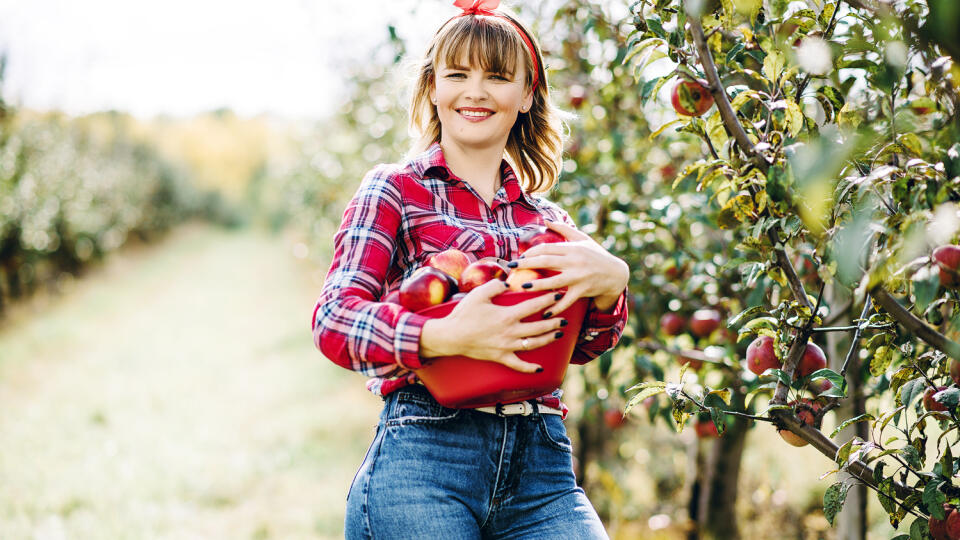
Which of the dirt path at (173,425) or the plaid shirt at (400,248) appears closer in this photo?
the plaid shirt at (400,248)

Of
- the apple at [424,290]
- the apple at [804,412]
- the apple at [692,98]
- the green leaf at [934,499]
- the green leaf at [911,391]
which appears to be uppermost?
the apple at [692,98]

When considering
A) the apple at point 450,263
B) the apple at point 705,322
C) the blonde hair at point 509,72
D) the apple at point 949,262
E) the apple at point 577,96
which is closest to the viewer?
the apple at point 949,262

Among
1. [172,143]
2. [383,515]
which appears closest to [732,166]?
[383,515]

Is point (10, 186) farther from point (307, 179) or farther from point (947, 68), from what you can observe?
point (947, 68)

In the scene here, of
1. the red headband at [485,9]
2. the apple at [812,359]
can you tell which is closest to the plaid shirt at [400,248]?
the red headband at [485,9]

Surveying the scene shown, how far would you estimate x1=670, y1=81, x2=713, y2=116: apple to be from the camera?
55.7 inches

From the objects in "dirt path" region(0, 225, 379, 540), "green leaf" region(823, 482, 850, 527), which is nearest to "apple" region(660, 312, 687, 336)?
"green leaf" region(823, 482, 850, 527)

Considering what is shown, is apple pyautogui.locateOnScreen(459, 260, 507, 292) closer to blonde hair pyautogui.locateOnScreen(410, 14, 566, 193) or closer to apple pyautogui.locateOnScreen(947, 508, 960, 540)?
blonde hair pyautogui.locateOnScreen(410, 14, 566, 193)

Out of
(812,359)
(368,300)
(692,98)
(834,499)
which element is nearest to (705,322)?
(812,359)

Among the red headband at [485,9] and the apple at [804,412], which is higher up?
the red headband at [485,9]

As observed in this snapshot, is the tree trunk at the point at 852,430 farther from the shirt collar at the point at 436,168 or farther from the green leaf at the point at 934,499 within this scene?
the shirt collar at the point at 436,168

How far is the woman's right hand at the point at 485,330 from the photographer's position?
1.12m

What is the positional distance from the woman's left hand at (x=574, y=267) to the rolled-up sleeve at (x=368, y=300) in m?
0.19

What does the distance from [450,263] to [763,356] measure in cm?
67
